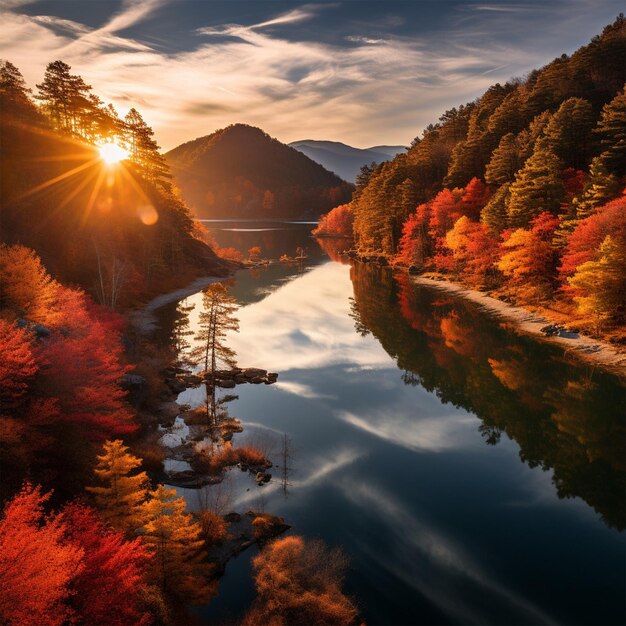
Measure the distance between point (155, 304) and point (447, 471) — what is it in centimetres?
5280

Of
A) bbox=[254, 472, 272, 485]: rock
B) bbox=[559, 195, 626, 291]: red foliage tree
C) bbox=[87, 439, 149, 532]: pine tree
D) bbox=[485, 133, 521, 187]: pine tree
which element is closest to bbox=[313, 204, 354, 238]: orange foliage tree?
bbox=[485, 133, 521, 187]: pine tree

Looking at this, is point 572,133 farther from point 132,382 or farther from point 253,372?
point 132,382

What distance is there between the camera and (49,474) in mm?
20453

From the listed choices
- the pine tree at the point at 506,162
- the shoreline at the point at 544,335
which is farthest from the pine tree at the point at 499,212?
the shoreline at the point at 544,335

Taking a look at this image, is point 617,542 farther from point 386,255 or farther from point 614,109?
point 386,255

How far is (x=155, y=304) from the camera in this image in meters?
66.9

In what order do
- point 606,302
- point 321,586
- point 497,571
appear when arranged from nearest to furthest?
point 321,586, point 497,571, point 606,302

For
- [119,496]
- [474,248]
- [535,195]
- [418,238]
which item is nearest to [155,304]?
[474,248]

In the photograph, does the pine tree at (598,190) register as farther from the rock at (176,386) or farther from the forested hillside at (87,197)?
the forested hillside at (87,197)

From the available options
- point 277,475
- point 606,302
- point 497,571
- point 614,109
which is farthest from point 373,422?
point 614,109

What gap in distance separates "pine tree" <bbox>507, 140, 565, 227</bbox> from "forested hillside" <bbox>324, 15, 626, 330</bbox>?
0.45 ft

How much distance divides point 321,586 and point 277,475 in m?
9.12

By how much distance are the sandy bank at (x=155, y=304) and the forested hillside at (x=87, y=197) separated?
2853 millimetres

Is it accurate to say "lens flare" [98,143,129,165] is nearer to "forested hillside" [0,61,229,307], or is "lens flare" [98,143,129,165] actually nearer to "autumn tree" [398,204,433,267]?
"forested hillside" [0,61,229,307]
